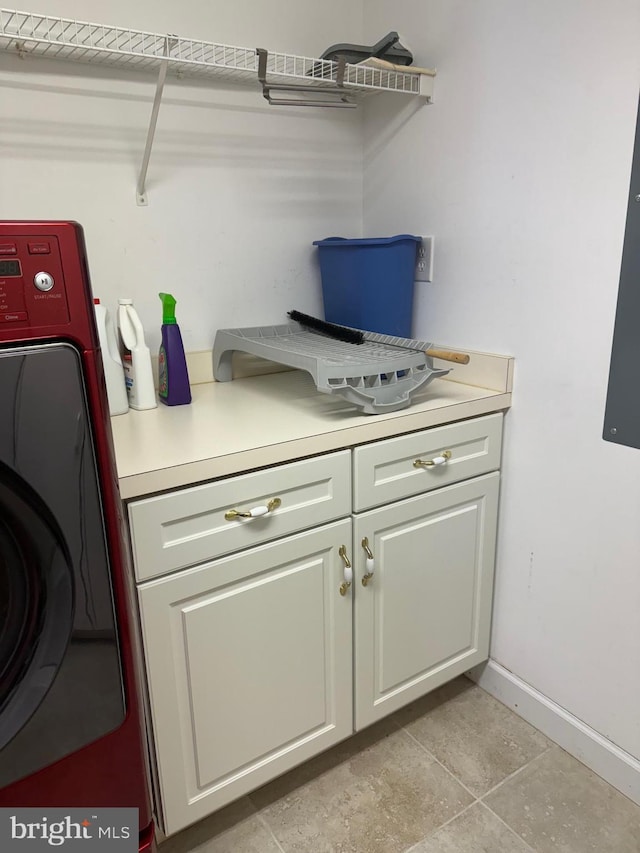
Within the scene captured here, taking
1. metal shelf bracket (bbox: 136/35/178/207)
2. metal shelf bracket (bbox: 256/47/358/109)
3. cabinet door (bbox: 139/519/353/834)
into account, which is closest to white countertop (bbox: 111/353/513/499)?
cabinet door (bbox: 139/519/353/834)

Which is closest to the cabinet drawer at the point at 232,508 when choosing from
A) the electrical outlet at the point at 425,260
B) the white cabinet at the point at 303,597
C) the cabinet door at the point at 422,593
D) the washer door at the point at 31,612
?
the white cabinet at the point at 303,597

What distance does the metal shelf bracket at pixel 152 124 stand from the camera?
A: 1.23 m

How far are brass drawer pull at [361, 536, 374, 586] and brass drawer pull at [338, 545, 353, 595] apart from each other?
46 millimetres

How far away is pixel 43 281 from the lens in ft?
2.40

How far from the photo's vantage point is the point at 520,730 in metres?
1.65

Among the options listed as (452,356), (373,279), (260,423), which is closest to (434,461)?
(452,356)

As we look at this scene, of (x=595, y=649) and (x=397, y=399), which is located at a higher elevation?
(x=397, y=399)

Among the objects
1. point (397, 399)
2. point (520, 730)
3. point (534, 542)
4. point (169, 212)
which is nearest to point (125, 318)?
point (169, 212)

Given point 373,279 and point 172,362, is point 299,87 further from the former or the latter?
point 172,362

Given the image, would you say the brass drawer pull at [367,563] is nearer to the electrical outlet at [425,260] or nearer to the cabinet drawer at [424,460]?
the cabinet drawer at [424,460]

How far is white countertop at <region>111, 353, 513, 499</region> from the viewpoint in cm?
111

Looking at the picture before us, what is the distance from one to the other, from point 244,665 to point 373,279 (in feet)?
3.45

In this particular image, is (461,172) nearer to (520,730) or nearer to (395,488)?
(395,488)

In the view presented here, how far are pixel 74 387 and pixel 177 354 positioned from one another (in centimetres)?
74
